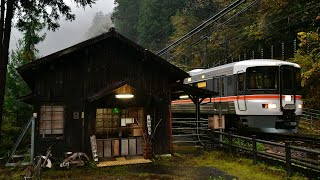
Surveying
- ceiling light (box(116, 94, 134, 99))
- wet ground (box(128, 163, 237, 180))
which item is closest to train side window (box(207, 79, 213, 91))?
ceiling light (box(116, 94, 134, 99))

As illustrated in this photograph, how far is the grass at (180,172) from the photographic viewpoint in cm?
981

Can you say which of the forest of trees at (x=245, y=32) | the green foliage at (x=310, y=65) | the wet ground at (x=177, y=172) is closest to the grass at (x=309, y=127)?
the green foliage at (x=310, y=65)

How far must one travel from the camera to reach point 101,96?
11500 mm

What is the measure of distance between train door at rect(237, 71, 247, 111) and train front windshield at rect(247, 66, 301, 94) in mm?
363

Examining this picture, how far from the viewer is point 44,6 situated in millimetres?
14617

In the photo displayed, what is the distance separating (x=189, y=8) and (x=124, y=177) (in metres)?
39.1

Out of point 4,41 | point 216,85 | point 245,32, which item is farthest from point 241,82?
point 245,32

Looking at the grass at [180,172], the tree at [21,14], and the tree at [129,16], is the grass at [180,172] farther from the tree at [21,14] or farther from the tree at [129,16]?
the tree at [129,16]

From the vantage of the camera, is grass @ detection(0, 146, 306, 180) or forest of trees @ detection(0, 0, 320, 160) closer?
grass @ detection(0, 146, 306, 180)

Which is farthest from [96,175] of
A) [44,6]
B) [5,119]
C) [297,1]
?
[297,1]

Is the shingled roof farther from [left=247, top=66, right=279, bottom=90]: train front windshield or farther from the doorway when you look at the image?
[left=247, top=66, right=279, bottom=90]: train front windshield

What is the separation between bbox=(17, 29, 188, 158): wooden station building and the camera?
467 inches

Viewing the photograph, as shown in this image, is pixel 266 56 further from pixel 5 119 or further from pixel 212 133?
pixel 5 119

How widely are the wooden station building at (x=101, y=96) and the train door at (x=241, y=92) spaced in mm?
3448
